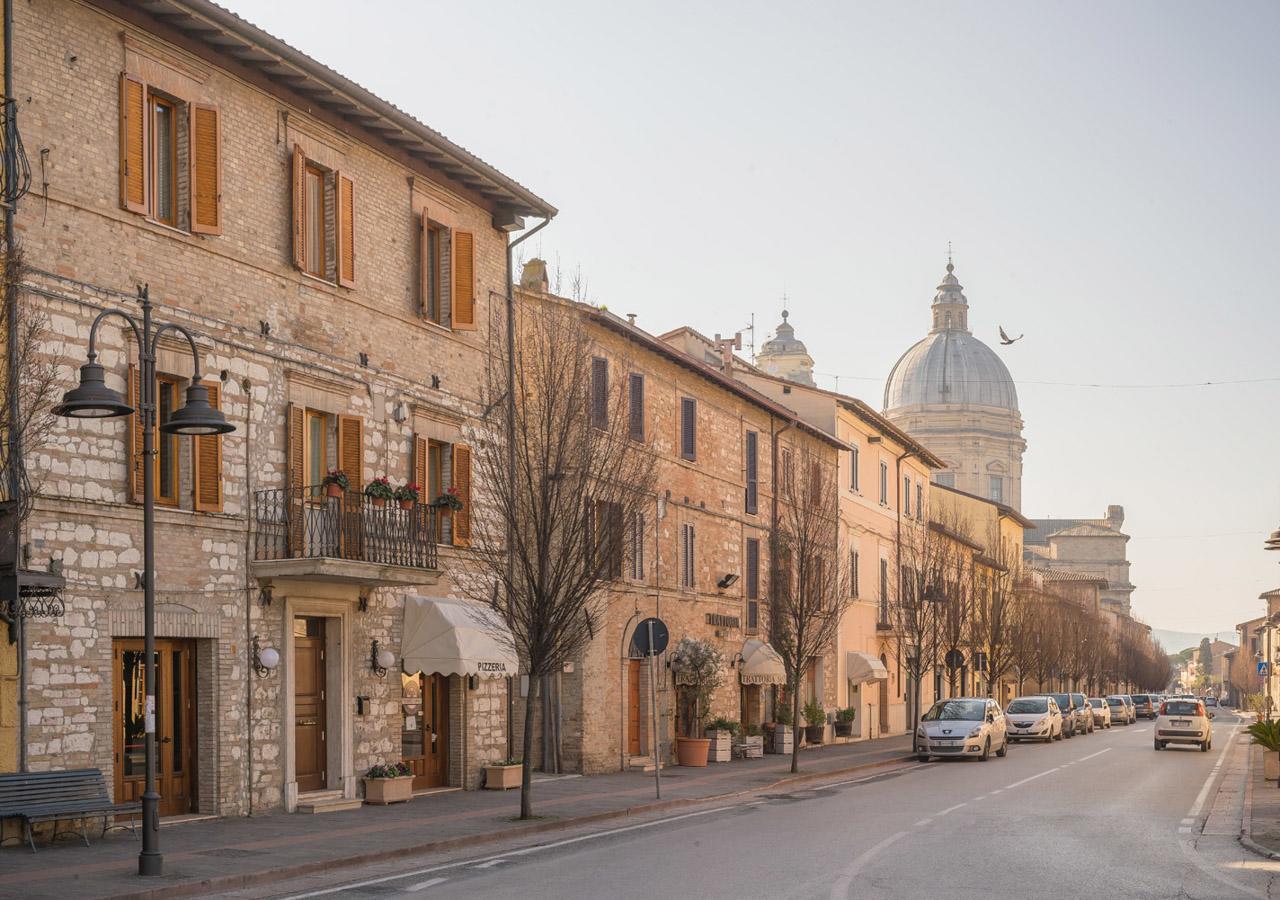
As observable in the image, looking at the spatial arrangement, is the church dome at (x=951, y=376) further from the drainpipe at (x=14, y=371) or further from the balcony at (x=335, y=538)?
the drainpipe at (x=14, y=371)

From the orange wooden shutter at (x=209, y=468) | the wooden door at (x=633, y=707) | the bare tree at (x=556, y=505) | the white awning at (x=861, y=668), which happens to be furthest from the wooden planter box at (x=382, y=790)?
the white awning at (x=861, y=668)

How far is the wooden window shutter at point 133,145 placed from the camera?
18016mm

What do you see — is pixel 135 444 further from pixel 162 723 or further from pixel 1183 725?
pixel 1183 725

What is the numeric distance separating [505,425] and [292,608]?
18.5 feet

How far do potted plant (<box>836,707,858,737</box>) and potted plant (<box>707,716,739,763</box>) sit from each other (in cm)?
1182

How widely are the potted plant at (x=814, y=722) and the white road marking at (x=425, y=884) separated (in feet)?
93.9

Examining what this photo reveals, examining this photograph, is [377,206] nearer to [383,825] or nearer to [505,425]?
[505,425]

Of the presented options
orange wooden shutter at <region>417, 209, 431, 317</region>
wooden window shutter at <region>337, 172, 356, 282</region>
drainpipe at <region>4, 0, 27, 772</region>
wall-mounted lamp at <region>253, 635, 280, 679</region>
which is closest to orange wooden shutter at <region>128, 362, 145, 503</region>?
drainpipe at <region>4, 0, 27, 772</region>

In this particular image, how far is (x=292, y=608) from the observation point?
68.7 ft

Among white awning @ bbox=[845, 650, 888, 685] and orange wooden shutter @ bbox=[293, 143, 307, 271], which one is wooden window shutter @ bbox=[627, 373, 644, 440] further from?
white awning @ bbox=[845, 650, 888, 685]

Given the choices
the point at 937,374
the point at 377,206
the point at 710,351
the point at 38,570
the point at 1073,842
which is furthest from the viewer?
the point at 937,374

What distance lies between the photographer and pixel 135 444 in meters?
18.1

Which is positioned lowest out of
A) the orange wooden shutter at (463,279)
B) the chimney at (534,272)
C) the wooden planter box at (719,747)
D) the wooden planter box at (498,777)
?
the wooden planter box at (719,747)

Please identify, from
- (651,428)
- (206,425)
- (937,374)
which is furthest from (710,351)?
(937,374)
